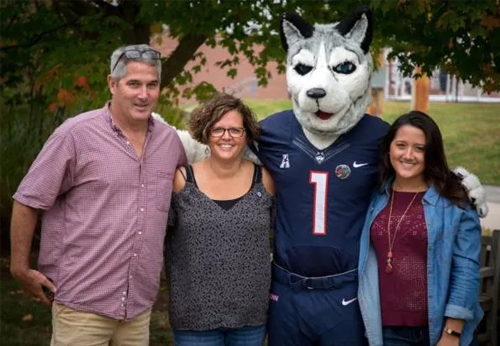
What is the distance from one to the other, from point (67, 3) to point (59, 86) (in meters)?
1.08

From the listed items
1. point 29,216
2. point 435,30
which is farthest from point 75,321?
point 435,30

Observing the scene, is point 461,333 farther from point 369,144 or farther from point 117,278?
point 117,278

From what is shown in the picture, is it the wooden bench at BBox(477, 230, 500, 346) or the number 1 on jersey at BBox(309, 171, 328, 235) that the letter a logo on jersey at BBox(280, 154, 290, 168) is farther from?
the wooden bench at BBox(477, 230, 500, 346)

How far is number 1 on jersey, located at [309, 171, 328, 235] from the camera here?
333 cm

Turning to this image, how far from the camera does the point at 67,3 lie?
704 centimetres

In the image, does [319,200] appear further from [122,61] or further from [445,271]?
[122,61]

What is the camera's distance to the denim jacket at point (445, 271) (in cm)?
311

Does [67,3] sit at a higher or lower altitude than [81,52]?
higher

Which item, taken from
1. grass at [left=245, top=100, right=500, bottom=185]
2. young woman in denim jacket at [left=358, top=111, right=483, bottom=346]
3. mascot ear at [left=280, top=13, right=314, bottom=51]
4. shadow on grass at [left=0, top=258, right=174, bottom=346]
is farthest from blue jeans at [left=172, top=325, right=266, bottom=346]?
grass at [left=245, top=100, right=500, bottom=185]

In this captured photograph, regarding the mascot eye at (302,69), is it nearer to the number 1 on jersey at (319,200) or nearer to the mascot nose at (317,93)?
the mascot nose at (317,93)

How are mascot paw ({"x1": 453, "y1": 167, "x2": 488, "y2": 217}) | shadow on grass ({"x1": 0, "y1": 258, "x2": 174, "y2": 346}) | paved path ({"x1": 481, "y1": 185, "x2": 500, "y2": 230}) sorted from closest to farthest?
mascot paw ({"x1": 453, "y1": 167, "x2": 488, "y2": 217})
shadow on grass ({"x1": 0, "y1": 258, "x2": 174, "y2": 346})
paved path ({"x1": 481, "y1": 185, "x2": 500, "y2": 230})

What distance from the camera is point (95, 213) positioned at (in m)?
3.04

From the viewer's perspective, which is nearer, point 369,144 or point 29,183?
point 29,183

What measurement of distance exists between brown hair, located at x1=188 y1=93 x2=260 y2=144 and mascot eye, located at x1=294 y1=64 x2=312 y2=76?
296 mm
